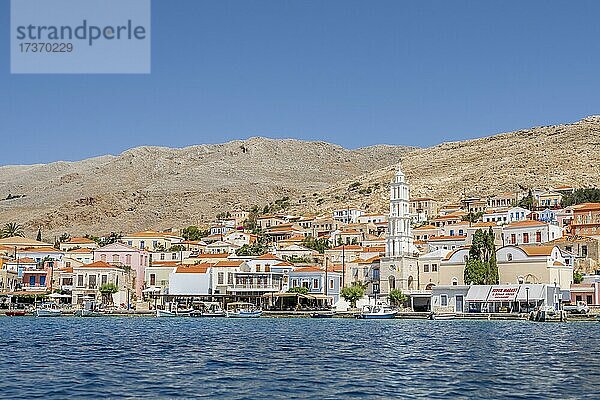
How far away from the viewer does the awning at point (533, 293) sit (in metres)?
67.4

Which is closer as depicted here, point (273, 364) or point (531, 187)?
point (273, 364)

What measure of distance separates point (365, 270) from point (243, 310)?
13.6 m

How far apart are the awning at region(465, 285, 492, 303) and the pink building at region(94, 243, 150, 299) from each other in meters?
35.0

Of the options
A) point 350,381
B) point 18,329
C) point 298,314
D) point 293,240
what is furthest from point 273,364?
point 293,240

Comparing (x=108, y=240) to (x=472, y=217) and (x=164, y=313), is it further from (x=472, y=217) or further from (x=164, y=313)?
(x=164, y=313)

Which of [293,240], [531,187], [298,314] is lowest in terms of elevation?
[298,314]

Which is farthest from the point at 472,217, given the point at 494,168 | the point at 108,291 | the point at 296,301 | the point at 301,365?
the point at 301,365

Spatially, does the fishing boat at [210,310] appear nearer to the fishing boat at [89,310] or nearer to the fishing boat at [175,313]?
the fishing boat at [175,313]

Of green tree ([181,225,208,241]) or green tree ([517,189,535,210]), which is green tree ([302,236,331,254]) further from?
green tree ([517,189,535,210])

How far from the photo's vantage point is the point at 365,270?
82250 mm

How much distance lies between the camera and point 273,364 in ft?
97.3

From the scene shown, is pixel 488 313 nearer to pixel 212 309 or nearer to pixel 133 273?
pixel 212 309

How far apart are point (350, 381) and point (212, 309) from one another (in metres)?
54.6

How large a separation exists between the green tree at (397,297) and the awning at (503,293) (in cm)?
971
